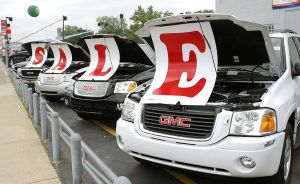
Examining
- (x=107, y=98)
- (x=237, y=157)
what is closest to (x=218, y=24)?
(x=237, y=157)

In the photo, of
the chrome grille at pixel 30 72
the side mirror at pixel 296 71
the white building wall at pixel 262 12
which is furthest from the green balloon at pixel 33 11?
the side mirror at pixel 296 71

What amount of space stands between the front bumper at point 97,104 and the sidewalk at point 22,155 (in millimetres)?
965

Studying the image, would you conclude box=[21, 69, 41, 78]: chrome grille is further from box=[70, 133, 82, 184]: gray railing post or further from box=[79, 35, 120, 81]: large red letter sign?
box=[70, 133, 82, 184]: gray railing post

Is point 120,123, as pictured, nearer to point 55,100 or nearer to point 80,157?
point 80,157

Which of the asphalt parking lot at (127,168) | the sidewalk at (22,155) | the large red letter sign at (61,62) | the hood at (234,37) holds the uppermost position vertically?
the hood at (234,37)

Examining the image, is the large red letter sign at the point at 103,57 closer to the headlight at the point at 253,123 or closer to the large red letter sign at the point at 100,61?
the large red letter sign at the point at 100,61

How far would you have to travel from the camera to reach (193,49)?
4.21 m

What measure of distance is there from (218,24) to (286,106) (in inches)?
45.6

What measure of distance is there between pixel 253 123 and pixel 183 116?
71 cm

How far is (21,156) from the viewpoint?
5.78 m

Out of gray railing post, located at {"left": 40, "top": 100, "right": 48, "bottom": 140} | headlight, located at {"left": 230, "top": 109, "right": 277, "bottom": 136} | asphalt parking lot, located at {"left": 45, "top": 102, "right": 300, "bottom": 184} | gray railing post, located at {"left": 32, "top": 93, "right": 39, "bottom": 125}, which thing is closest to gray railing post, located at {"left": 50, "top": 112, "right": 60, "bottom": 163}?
asphalt parking lot, located at {"left": 45, "top": 102, "right": 300, "bottom": 184}

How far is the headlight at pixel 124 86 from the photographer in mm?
6880

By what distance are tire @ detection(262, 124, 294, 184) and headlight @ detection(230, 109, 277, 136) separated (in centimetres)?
36

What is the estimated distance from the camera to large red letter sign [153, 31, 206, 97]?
411 centimetres
